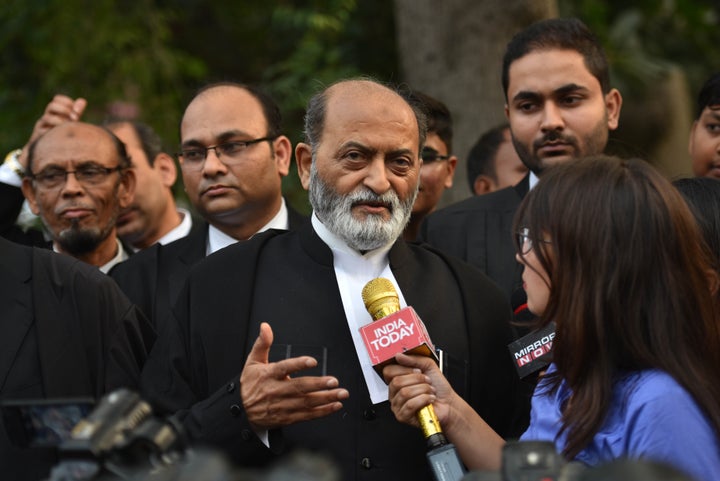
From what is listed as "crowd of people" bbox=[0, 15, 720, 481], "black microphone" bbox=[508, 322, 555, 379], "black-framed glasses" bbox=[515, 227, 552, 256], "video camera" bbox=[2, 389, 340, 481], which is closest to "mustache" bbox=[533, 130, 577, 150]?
"crowd of people" bbox=[0, 15, 720, 481]

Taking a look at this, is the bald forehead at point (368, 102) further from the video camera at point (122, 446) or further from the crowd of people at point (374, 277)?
the video camera at point (122, 446)

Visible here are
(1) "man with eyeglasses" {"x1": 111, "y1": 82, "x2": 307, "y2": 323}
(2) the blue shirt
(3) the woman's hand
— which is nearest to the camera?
(2) the blue shirt

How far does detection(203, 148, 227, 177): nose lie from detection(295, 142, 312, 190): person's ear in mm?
976

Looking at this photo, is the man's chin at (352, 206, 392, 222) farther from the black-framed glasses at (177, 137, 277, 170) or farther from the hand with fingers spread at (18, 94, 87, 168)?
the hand with fingers spread at (18, 94, 87, 168)

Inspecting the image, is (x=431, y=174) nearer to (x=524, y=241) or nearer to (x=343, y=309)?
(x=343, y=309)

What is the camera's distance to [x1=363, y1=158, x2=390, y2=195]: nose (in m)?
4.30

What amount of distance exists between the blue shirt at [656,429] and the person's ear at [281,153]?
2.92 metres

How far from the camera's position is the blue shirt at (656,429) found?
10.0 ft

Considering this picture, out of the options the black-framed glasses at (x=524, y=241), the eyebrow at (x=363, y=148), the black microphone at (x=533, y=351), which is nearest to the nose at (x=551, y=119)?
the eyebrow at (x=363, y=148)

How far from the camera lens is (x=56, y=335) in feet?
13.8

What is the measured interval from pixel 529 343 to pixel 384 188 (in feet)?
2.55

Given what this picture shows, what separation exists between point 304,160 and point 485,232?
1176 mm

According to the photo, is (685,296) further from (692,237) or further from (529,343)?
(529,343)

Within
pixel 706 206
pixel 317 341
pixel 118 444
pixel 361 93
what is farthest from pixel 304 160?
pixel 118 444
